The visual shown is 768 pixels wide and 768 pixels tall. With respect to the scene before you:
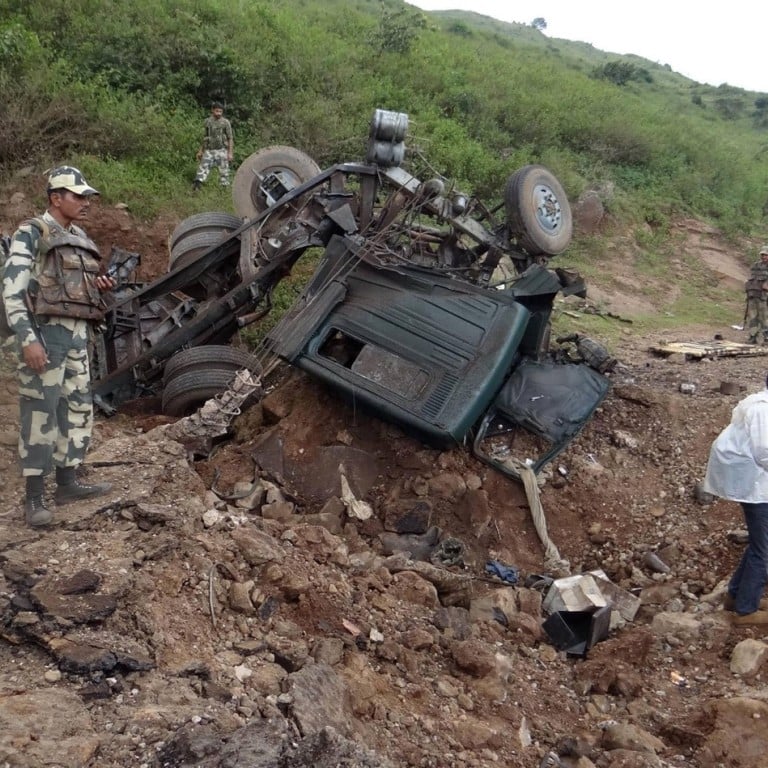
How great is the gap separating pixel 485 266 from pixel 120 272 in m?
3.07

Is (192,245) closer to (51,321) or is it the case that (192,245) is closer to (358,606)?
(51,321)

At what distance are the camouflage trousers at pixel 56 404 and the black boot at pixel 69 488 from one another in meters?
0.06

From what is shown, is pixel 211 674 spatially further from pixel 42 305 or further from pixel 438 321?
pixel 438 321

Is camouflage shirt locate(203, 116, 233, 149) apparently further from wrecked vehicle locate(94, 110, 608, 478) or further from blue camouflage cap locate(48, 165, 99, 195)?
blue camouflage cap locate(48, 165, 99, 195)

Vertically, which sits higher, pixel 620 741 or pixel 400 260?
pixel 400 260

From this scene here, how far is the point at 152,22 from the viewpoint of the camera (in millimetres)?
11695

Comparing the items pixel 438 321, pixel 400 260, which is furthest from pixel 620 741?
pixel 400 260

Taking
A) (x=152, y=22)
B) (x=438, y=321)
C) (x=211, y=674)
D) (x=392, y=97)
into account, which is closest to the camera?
(x=211, y=674)

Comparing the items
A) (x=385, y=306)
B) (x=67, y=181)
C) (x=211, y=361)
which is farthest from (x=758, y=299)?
(x=67, y=181)

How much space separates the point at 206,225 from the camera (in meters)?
6.27

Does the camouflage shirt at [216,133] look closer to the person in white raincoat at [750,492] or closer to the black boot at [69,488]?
the black boot at [69,488]

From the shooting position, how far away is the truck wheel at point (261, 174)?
20.4ft

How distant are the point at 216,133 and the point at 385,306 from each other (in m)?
6.27

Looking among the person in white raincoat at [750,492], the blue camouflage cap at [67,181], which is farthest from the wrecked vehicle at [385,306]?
the blue camouflage cap at [67,181]
